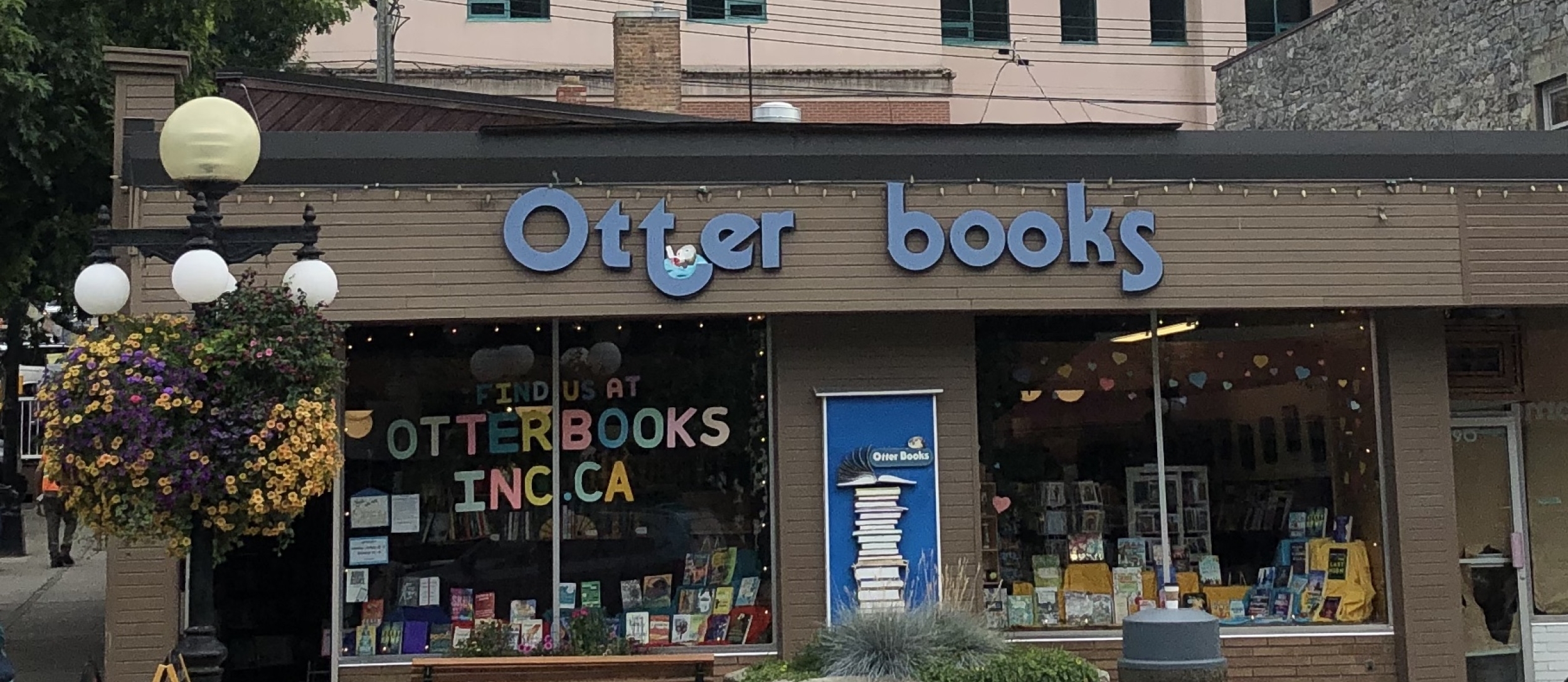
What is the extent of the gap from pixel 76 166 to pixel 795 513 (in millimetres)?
7517

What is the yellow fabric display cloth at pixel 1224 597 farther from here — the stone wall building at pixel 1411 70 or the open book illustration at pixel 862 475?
the stone wall building at pixel 1411 70

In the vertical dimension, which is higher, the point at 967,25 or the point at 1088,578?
the point at 967,25

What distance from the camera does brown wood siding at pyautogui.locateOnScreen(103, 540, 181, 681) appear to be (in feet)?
33.4

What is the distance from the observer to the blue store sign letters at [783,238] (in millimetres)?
10383

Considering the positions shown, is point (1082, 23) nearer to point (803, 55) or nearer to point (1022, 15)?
point (1022, 15)

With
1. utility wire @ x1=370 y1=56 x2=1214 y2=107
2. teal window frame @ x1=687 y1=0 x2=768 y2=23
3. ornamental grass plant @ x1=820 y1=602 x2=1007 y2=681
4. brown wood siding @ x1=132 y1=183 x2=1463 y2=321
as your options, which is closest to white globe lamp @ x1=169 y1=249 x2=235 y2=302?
brown wood siding @ x1=132 y1=183 x2=1463 y2=321

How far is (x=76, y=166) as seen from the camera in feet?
45.4

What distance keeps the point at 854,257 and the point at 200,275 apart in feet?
15.6

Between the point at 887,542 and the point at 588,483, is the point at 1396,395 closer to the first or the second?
the point at 887,542

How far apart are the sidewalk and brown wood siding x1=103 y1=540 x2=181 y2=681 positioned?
10.0 inches

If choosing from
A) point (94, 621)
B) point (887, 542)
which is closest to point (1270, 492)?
point (887, 542)

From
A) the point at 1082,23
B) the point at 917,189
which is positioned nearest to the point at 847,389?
the point at 917,189

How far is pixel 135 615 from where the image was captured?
33.5ft

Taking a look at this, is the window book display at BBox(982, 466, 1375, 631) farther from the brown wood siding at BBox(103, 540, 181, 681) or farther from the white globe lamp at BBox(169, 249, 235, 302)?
the white globe lamp at BBox(169, 249, 235, 302)
